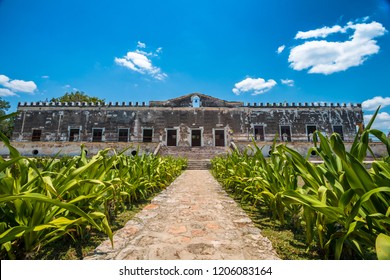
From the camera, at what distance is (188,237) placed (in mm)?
1889

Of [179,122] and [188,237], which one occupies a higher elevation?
[179,122]

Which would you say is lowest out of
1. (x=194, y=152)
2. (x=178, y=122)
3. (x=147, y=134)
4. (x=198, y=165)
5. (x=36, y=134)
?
(x=198, y=165)

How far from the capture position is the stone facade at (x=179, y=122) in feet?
68.2

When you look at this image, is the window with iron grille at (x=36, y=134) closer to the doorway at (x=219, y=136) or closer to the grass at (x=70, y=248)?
the doorway at (x=219, y=136)

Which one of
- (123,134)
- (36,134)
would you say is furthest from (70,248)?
(36,134)

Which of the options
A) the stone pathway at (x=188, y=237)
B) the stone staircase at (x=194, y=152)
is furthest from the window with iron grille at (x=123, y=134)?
the stone pathway at (x=188, y=237)

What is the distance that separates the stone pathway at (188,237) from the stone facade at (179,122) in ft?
58.8

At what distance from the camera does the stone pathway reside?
5.09 feet

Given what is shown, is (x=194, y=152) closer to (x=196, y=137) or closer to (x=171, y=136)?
(x=196, y=137)

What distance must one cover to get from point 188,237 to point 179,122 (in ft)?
63.7

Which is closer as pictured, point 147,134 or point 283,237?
point 283,237

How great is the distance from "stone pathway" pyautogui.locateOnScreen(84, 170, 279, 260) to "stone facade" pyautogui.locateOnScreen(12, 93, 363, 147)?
17.9 metres

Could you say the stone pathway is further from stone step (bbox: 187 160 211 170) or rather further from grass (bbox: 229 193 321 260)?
stone step (bbox: 187 160 211 170)
